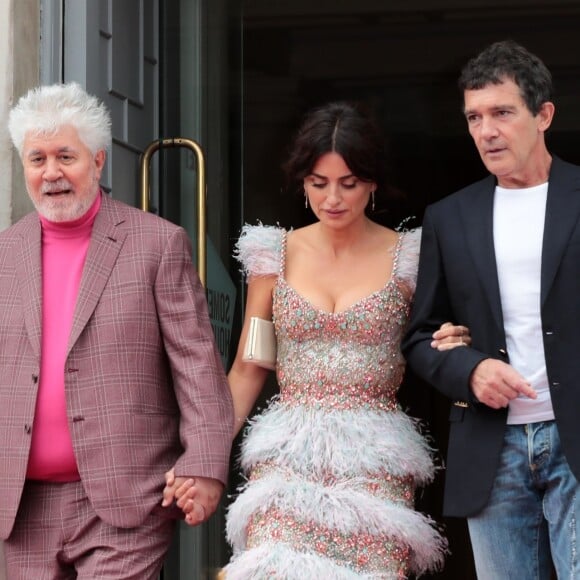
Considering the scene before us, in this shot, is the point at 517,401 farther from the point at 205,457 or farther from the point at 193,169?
the point at 193,169

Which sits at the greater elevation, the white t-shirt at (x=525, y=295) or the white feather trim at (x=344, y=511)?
the white t-shirt at (x=525, y=295)

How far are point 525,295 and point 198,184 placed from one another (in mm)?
2087

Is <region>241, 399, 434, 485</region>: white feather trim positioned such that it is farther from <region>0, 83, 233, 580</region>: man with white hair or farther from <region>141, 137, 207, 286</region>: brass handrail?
<region>141, 137, 207, 286</region>: brass handrail

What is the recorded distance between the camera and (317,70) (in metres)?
6.69

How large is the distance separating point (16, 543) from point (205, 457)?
561mm

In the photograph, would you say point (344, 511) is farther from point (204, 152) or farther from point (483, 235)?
point (204, 152)

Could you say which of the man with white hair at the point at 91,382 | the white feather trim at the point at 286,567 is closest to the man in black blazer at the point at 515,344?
the white feather trim at the point at 286,567

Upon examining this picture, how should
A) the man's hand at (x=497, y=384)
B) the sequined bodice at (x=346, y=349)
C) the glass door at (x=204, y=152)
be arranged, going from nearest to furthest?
the man's hand at (x=497, y=384), the sequined bodice at (x=346, y=349), the glass door at (x=204, y=152)

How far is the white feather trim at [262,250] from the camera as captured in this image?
13.9ft

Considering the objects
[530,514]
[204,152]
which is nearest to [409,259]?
[530,514]

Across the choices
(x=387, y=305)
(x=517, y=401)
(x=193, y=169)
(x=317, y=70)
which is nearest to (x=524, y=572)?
(x=517, y=401)

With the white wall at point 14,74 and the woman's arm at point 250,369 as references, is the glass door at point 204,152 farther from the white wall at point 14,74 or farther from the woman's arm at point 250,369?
the woman's arm at point 250,369

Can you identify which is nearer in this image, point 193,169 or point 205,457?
point 205,457

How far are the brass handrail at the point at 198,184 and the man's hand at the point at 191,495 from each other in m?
1.85
